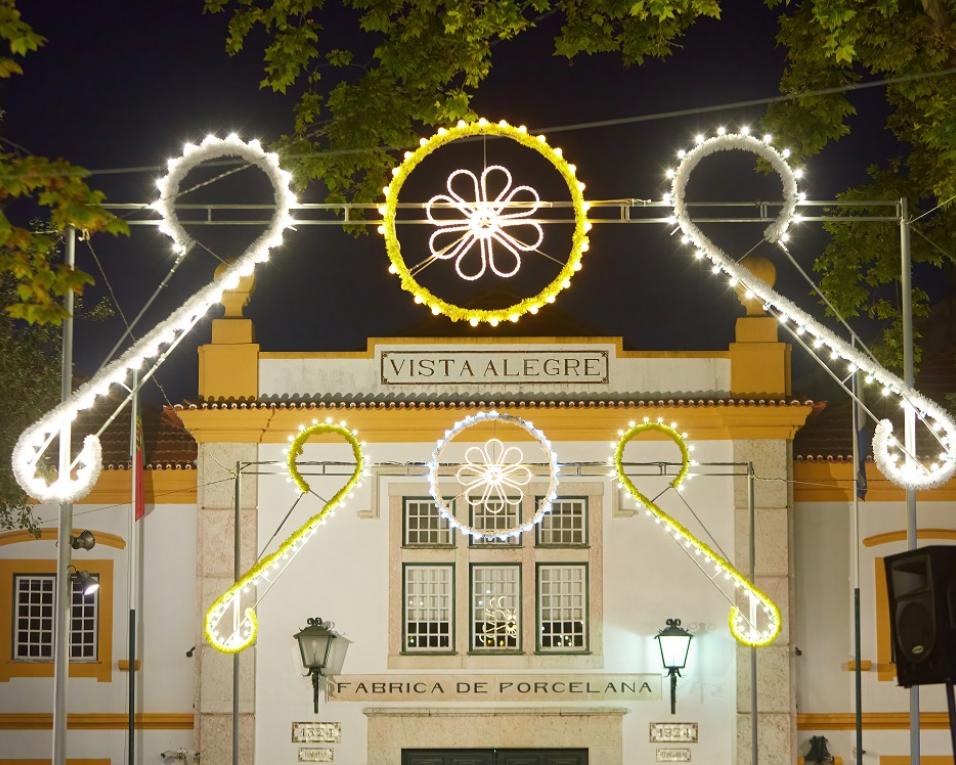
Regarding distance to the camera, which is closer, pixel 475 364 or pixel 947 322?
pixel 475 364

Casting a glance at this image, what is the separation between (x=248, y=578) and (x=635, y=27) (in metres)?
7.62

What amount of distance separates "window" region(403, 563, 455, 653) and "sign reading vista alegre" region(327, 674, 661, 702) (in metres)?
0.52

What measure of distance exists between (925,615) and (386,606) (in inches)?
440

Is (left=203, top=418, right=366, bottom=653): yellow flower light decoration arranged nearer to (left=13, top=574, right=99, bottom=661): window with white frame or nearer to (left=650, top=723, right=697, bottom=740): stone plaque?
(left=13, top=574, right=99, bottom=661): window with white frame

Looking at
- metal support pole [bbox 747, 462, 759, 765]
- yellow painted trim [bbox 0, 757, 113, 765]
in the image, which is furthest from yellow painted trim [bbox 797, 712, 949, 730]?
yellow painted trim [bbox 0, 757, 113, 765]

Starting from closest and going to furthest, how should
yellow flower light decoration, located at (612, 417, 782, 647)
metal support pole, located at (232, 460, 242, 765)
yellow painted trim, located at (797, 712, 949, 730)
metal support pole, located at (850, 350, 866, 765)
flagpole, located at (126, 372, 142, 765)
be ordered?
1. yellow flower light decoration, located at (612, 417, 782, 647)
2. flagpole, located at (126, 372, 142, 765)
3. metal support pole, located at (850, 350, 866, 765)
4. metal support pole, located at (232, 460, 242, 765)
5. yellow painted trim, located at (797, 712, 949, 730)

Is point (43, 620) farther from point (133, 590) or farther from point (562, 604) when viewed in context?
point (562, 604)

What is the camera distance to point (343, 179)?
1806 centimetres

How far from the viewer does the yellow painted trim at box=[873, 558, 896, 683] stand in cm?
2100

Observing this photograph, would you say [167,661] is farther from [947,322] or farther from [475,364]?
[947,322]

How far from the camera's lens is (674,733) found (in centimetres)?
2073

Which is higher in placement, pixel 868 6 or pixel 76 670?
pixel 868 6

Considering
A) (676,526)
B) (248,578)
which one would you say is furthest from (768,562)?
(248,578)

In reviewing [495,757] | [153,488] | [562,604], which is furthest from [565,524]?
[153,488]
